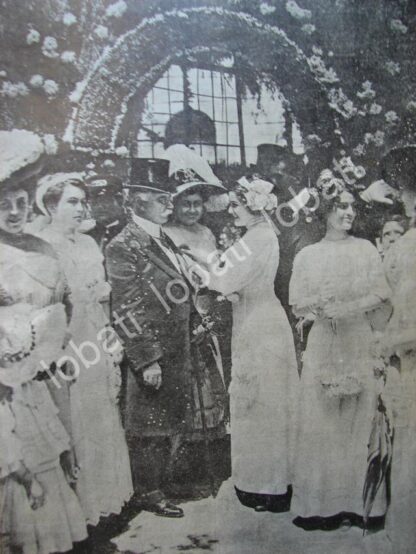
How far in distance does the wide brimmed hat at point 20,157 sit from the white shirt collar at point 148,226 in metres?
0.55

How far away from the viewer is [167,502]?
3.28m

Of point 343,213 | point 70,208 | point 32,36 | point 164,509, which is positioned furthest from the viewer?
point 343,213

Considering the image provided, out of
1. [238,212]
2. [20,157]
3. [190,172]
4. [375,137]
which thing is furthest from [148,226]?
[375,137]

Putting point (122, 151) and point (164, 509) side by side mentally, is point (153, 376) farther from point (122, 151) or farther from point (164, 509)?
point (122, 151)

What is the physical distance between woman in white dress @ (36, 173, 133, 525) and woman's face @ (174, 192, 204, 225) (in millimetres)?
467

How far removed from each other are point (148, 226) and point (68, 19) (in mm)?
1099

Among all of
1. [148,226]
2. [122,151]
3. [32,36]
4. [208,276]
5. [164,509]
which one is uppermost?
[32,36]

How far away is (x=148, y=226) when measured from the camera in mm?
3230

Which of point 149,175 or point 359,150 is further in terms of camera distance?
point 359,150

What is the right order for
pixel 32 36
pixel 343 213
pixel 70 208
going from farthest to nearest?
pixel 343 213 < pixel 70 208 < pixel 32 36

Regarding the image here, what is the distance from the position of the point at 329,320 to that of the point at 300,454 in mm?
753

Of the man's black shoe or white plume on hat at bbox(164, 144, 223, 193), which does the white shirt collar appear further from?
the man's black shoe

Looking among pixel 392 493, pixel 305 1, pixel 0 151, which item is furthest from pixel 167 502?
pixel 305 1

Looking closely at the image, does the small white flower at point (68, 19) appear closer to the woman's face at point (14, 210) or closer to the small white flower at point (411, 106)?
the woman's face at point (14, 210)
